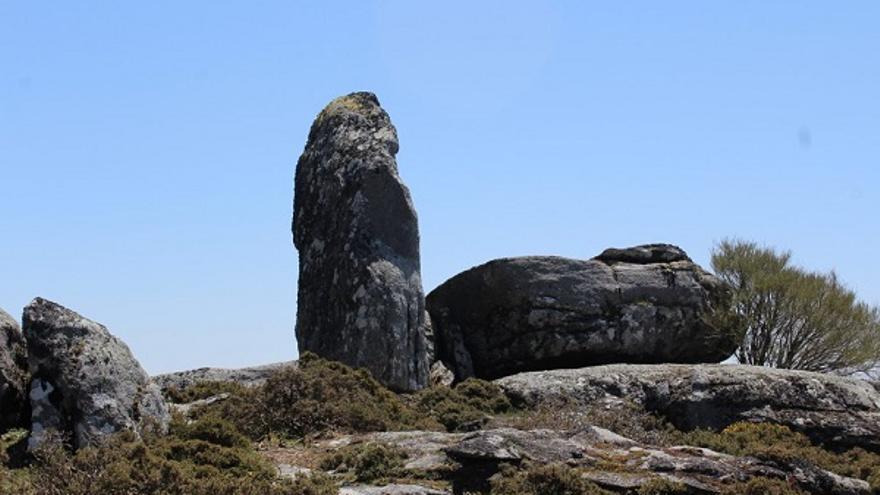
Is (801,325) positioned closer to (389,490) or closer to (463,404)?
(463,404)

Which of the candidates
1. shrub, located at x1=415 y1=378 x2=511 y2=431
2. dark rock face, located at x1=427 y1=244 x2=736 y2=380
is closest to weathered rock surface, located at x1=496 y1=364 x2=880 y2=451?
shrub, located at x1=415 y1=378 x2=511 y2=431

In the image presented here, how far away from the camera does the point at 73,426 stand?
1451cm

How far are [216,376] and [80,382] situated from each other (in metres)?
8.90

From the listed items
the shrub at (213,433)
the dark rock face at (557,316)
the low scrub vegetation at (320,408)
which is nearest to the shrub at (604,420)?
the low scrub vegetation at (320,408)

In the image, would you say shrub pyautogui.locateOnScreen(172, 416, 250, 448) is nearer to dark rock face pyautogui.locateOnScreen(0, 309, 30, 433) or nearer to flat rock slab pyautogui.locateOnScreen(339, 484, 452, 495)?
flat rock slab pyautogui.locateOnScreen(339, 484, 452, 495)

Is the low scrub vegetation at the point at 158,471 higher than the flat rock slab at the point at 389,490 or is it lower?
higher

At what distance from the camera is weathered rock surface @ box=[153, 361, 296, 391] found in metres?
23.2

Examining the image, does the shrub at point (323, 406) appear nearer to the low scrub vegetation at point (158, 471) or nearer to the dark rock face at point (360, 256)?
the low scrub vegetation at point (158, 471)

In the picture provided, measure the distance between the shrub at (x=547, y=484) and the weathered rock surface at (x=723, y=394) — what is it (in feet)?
30.9

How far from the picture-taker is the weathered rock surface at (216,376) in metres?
23.2

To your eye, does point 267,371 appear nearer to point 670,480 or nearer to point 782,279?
point 670,480

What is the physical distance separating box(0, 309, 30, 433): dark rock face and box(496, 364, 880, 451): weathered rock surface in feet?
33.1

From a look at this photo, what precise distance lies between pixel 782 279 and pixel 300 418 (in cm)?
1845

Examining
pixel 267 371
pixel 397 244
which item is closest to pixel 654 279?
pixel 397 244
